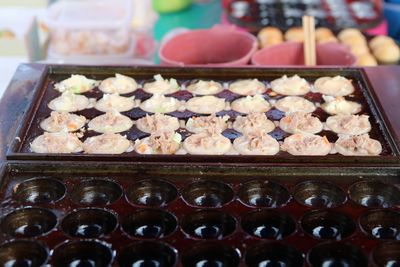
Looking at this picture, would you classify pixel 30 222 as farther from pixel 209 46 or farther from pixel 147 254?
pixel 209 46

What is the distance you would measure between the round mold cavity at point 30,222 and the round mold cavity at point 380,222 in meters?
0.90

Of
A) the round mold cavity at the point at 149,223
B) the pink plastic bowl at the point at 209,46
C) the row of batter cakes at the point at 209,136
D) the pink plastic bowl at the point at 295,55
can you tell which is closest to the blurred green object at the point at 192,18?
the pink plastic bowl at the point at 209,46

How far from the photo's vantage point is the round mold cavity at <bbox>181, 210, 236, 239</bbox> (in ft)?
5.66

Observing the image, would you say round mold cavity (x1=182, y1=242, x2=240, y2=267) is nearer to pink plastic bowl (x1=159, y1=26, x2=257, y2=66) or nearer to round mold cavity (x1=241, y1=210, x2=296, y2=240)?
round mold cavity (x1=241, y1=210, x2=296, y2=240)

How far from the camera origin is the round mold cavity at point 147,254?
1606 millimetres

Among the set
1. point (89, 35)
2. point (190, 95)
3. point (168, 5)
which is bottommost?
point (190, 95)

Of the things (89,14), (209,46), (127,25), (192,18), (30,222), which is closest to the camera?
(30,222)

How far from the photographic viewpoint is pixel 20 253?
163 cm

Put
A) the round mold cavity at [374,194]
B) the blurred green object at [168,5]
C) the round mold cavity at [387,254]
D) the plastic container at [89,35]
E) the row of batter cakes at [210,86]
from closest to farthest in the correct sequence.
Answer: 1. the round mold cavity at [387,254]
2. the round mold cavity at [374,194]
3. the row of batter cakes at [210,86]
4. the plastic container at [89,35]
5. the blurred green object at [168,5]

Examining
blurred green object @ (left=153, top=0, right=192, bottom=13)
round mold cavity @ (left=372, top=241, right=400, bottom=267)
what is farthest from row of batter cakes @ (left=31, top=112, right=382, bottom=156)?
blurred green object @ (left=153, top=0, right=192, bottom=13)

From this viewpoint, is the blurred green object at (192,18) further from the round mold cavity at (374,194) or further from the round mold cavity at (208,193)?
the round mold cavity at (374,194)

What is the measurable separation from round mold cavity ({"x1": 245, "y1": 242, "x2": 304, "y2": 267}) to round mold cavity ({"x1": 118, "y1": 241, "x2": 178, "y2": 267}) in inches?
8.4

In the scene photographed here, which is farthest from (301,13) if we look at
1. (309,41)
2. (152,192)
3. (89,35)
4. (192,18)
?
(152,192)

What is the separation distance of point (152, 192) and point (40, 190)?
351 mm
